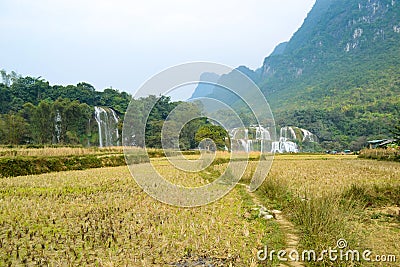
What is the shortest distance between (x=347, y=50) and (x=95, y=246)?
386 feet

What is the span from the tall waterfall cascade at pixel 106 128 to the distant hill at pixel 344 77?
2739 cm

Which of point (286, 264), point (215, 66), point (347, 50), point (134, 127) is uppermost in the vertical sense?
point (347, 50)

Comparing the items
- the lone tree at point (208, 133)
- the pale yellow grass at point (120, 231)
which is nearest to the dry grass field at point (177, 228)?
the pale yellow grass at point (120, 231)

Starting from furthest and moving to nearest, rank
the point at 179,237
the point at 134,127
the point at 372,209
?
1. the point at 134,127
2. the point at 372,209
3. the point at 179,237

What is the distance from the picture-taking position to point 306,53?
11956 cm

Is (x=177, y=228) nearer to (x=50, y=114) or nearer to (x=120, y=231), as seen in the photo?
(x=120, y=231)

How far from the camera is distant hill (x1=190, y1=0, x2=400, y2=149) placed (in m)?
60.7

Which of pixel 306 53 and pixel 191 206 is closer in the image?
pixel 191 206

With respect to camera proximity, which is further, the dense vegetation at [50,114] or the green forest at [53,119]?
the dense vegetation at [50,114]

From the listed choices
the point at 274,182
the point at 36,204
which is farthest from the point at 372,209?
the point at 36,204

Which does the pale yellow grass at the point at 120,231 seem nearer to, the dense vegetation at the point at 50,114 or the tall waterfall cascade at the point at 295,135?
the dense vegetation at the point at 50,114

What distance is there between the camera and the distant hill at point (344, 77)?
6069cm

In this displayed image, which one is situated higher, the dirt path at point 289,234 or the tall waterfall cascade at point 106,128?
the tall waterfall cascade at point 106,128

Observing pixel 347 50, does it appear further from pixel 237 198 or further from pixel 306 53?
pixel 237 198
